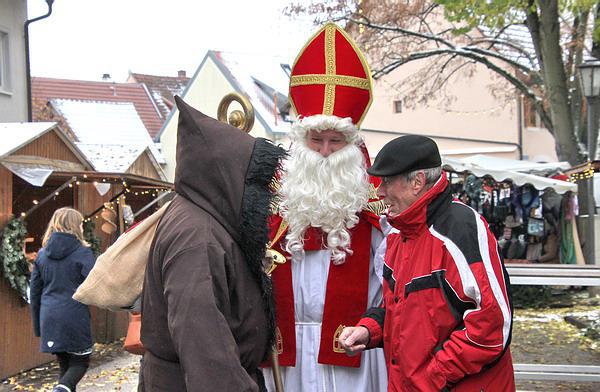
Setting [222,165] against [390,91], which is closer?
[222,165]

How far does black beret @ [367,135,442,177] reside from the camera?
9.43 feet

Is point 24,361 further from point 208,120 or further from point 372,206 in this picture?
point 208,120

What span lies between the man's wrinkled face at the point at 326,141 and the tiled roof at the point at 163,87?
31984mm

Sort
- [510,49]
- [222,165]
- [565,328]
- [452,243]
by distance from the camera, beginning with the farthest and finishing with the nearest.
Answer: [510,49]
[565,328]
[452,243]
[222,165]

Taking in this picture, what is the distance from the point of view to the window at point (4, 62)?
14.4 meters

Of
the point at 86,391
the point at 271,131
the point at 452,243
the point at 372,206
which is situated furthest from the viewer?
the point at 271,131

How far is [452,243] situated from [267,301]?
74 cm

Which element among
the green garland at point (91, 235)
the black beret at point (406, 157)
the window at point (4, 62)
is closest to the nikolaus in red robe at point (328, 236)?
the black beret at point (406, 157)

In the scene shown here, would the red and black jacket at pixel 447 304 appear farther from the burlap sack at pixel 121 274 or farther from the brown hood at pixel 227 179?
the burlap sack at pixel 121 274

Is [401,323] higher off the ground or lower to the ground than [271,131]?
lower

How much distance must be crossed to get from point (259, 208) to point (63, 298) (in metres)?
4.64

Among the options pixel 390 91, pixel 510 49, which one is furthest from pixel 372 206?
pixel 390 91

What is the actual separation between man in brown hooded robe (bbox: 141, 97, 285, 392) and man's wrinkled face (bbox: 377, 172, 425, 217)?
2.11 feet

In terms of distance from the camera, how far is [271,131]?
2508cm
